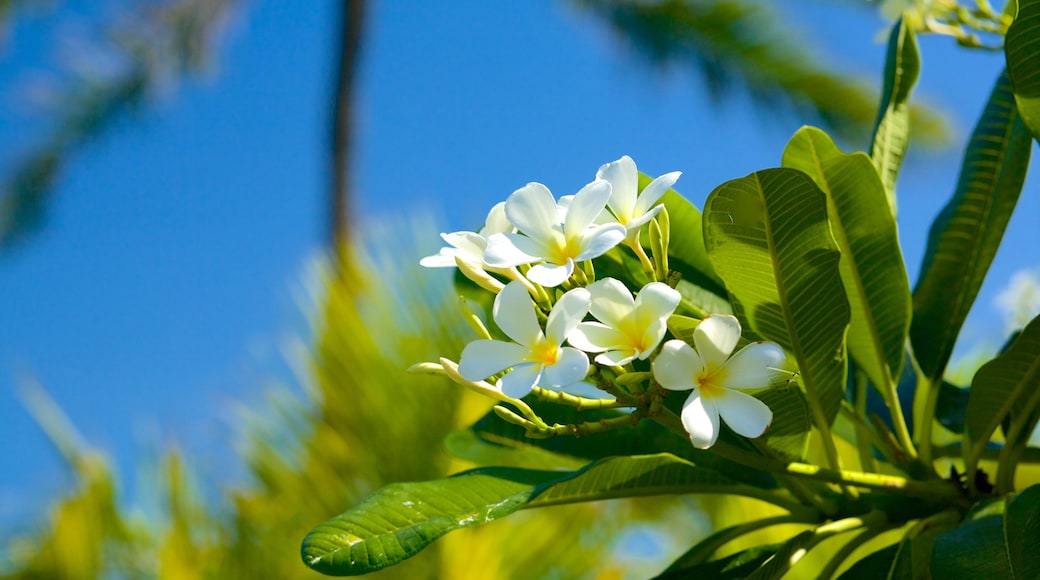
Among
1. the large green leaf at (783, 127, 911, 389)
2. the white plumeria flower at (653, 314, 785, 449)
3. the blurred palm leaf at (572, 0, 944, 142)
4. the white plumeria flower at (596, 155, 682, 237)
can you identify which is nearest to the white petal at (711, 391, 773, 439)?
the white plumeria flower at (653, 314, 785, 449)

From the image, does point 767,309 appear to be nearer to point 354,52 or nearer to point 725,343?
point 725,343

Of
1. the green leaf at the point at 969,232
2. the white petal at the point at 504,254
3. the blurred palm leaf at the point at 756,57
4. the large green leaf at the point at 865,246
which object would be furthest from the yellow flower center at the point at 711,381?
the blurred palm leaf at the point at 756,57

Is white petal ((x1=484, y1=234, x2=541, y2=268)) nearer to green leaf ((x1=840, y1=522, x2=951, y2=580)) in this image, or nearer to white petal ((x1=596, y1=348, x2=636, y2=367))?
white petal ((x1=596, y1=348, x2=636, y2=367))

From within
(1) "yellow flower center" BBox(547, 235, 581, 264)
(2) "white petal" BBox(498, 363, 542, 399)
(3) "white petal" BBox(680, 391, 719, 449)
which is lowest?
(3) "white petal" BBox(680, 391, 719, 449)

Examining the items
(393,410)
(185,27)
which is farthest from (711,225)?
(185,27)

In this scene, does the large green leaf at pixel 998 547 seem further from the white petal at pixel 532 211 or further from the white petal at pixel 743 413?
the white petal at pixel 532 211
